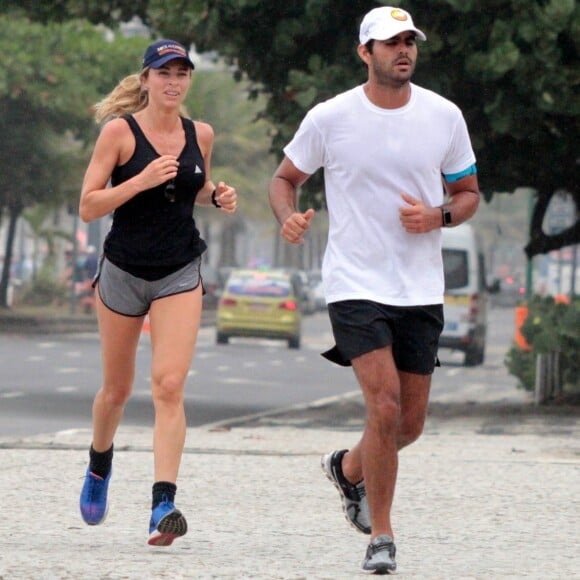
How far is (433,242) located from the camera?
21.7ft

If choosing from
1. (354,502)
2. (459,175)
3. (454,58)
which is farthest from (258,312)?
(459,175)

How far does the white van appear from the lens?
1246 inches

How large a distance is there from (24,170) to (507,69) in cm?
2832

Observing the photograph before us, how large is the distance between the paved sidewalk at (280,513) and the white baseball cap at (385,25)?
1.80 meters

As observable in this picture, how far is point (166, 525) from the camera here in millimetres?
6484

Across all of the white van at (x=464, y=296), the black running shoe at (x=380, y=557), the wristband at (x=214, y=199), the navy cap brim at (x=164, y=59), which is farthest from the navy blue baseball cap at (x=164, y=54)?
the white van at (x=464, y=296)

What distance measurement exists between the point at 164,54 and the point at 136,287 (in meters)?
0.85

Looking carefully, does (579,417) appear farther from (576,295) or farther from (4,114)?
(4,114)

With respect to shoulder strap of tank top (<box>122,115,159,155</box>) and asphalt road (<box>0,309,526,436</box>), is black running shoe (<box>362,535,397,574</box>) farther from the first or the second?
asphalt road (<box>0,309,526,436</box>)

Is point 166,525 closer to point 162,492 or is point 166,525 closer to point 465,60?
point 162,492

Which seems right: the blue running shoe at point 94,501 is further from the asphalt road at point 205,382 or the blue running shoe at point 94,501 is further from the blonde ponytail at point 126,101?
the asphalt road at point 205,382

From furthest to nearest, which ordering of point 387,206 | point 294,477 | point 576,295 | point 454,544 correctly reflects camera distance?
point 576,295
point 294,477
point 454,544
point 387,206

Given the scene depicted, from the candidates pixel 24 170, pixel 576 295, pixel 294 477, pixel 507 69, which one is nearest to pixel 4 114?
pixel 24 170

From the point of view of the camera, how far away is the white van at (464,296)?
31.6 m
